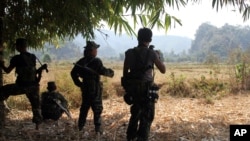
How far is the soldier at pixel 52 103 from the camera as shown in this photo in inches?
272

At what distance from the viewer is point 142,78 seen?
16.3ft

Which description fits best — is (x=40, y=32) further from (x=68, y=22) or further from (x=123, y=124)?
(x=123, y=124)

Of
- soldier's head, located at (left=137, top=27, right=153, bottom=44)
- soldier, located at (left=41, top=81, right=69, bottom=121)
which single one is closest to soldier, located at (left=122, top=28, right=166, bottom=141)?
soldier's head, located at (left=137, top=27, right=153, bottom=44)

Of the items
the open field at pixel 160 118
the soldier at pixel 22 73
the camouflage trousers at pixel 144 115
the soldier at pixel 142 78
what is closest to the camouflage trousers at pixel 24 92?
the soldier at pixel 22 73

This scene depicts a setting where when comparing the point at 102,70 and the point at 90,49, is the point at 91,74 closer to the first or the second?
the point at 102,70

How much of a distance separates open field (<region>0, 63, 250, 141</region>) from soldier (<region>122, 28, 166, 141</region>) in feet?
3.99

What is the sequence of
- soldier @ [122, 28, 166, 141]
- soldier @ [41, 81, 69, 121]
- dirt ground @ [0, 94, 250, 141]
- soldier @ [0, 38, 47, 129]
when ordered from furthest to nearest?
soldier @ [41, 81, 69, 121]
dirt ground @ [0, 94, 250, 141]
soldier @ [0, 38, 47, 129]
soldier @ [122, 28, 166, 141]

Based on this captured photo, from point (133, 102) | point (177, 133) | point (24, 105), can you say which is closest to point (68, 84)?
point (24, 105)

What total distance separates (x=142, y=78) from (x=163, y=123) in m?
2.68

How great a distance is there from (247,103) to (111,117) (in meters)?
3.83

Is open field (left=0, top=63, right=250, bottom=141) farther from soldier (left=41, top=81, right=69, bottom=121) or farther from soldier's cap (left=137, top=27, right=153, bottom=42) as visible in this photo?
soldier's cap (left=137, top=27, right=153, bottom=42)

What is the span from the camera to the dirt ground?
6297 millimetres

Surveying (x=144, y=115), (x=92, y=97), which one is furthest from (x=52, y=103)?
(x=144, y=115)

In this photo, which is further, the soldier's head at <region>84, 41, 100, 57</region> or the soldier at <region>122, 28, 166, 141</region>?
the soldier's head at <region>84, 41, 100, 57</region>
